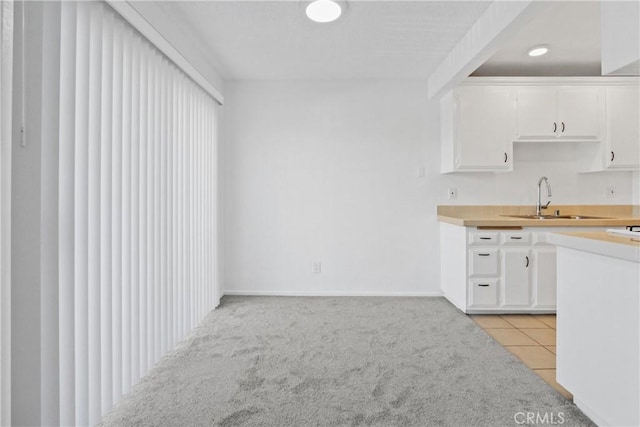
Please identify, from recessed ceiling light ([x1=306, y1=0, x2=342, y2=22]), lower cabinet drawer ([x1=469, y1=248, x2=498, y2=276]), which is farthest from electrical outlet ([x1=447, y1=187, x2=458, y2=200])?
recessed ceiling light ([x1=306, y1=0, x2=342, y2=22])

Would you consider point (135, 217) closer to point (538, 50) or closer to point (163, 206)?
point (163, 206)

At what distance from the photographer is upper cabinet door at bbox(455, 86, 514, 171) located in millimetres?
3467

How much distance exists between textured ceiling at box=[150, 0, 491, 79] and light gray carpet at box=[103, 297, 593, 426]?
8.00 feet

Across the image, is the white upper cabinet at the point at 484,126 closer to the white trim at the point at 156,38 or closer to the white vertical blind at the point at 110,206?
the white trim at the point at 156,38

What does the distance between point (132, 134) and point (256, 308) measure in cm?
209

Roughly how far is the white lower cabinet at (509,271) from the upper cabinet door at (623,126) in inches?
38.5

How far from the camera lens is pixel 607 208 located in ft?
12.4

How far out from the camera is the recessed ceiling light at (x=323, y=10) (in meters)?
2.36

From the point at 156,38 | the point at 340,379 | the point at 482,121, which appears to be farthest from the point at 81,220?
the point at 482,121

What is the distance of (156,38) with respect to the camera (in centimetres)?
213

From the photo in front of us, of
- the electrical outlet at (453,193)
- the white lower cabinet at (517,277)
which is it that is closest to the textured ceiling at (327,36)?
the electrical outlet at (453,193)

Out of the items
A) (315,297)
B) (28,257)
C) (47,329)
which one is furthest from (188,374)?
(315,297)

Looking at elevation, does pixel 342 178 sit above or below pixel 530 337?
above

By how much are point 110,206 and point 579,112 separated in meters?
4.21
